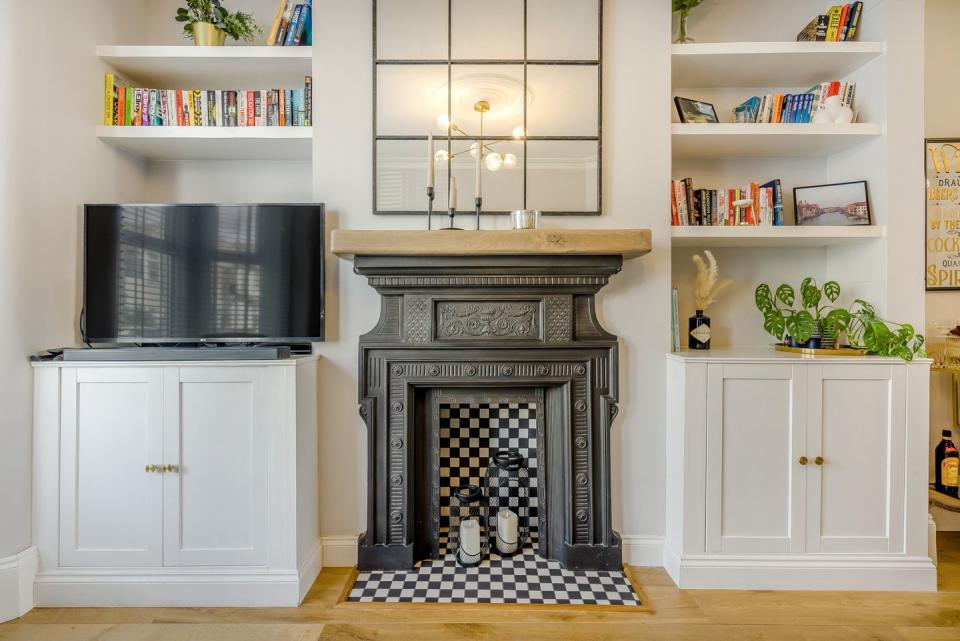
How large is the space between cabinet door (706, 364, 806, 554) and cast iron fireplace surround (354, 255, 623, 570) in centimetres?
41

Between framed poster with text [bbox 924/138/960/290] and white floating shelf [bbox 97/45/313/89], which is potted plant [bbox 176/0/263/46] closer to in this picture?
white floating shelf [bbox 97/45/313/89]

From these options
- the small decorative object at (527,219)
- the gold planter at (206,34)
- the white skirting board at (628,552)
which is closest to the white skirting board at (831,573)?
the white skirting board at (628,552)

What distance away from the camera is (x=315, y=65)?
2059 mm

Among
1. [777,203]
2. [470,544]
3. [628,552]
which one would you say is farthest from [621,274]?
[470,544]

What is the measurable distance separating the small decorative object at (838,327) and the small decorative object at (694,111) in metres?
0.84

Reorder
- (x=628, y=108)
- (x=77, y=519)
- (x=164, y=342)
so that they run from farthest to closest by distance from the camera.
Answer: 1. (x=628, y=108)
2. (x=164, y=342)
3. (x=77, y=519)

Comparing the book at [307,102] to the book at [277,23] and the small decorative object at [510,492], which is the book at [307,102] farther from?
the small decorative object at [510,492]

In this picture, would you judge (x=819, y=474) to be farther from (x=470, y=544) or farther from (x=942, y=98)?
(x=942, y=98)

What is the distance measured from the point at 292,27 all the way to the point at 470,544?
243 cm

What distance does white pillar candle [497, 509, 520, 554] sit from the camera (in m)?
2.08

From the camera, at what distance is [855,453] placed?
1.87 metres

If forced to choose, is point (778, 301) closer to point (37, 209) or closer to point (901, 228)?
point (901, 228)

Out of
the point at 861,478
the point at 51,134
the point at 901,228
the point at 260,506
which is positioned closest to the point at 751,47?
the point at 901,228

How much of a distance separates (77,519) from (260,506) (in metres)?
0.69
